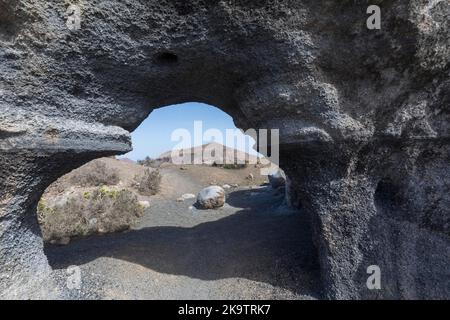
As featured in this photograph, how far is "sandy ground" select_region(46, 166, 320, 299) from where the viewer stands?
11.9 ft

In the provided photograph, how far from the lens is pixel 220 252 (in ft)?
15.7

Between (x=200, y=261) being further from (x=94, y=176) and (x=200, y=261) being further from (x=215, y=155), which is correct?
(x=215, y=155)

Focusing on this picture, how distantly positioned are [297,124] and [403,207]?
1.61 metres

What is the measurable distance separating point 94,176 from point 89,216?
4.87 m

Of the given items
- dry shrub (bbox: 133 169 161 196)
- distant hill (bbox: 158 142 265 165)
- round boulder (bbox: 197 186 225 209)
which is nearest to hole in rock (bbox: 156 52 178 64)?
round boulder (bbox: 197 186 225 209)

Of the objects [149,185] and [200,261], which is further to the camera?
[149,185]

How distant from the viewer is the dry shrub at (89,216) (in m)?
6.16

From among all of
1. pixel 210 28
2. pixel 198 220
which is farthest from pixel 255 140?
pixel 198 220

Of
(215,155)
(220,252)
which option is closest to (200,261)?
(220,252)

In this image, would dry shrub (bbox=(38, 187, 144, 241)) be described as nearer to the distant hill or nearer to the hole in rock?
the hole in rock

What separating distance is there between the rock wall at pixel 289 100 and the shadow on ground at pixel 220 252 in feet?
2.16

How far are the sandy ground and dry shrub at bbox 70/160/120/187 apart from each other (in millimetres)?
5595

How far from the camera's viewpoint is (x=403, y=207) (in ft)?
11.4
